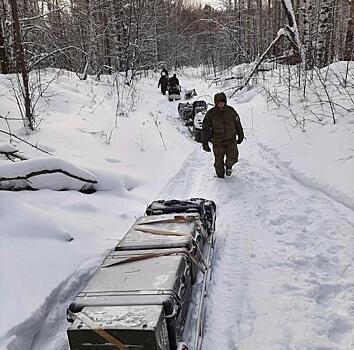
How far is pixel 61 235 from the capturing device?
400 cm

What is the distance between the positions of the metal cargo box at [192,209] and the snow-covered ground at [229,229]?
0.26 m

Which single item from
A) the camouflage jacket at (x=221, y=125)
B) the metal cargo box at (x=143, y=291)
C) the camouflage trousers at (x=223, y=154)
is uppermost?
the camouflage jacket at (x=221, y=125)

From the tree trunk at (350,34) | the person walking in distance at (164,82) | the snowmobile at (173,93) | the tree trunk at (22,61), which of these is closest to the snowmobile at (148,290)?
the tree trunk at (22,61)

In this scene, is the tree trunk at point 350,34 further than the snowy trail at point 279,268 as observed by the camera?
Yes

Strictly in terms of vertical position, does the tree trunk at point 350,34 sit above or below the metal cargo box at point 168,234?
above

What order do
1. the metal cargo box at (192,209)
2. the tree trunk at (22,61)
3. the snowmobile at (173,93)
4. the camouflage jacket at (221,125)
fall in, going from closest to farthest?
the metal cargo box at (192,209), the camouflage jacket at (221,125), the tree trunk at (22,61), the snowmobile at (173,93)

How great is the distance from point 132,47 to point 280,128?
13454mm

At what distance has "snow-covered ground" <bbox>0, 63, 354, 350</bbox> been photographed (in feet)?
9.67

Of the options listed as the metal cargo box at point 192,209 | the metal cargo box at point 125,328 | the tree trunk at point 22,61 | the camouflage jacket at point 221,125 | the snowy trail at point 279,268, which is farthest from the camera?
the tree trunk at point 22,61

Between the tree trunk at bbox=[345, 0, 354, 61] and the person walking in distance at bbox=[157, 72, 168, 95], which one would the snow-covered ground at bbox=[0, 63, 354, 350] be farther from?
the person walking in distance at bbox=[157, 72, 168, 95]

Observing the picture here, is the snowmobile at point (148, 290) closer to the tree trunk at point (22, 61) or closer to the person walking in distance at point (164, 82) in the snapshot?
the tree trunk at point (22, 61)

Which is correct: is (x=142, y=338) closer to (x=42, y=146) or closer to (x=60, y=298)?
(x=60, y=298)

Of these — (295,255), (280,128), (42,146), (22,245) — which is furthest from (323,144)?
(22,245)

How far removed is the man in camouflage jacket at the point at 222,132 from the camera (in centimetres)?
652
